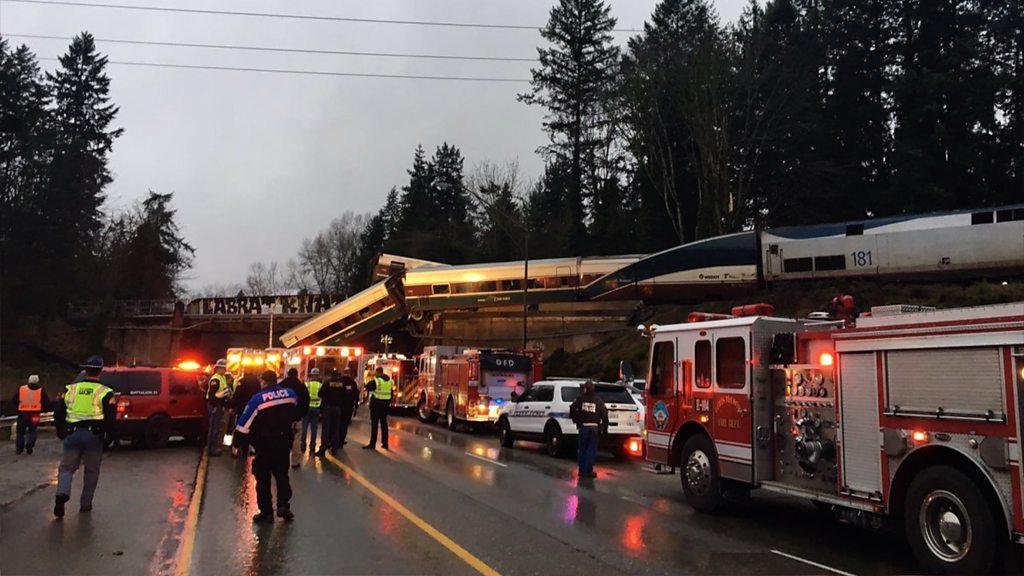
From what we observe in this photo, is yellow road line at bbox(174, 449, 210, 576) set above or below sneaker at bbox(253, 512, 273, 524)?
below

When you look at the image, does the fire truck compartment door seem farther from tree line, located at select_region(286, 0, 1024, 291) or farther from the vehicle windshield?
tree line, located at select_region(286, 0, 1024, 291)

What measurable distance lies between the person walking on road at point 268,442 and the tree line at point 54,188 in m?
54.9

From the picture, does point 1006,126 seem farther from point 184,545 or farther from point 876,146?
point 184,545

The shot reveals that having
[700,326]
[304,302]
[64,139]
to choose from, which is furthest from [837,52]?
[64,139]

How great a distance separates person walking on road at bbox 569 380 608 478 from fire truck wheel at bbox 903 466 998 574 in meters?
6.37

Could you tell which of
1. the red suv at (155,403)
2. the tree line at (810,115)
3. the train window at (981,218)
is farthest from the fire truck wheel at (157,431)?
the train window at (981,218)

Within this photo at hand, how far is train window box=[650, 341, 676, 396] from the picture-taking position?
34.3 ft

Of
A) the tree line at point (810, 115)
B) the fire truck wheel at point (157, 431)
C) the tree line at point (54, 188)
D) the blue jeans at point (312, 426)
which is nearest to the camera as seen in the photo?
the blue jeans at point (312, 426)

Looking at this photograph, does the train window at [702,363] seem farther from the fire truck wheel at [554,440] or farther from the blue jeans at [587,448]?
the fire truck wheel at [554,440]

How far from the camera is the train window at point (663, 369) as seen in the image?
10469mm

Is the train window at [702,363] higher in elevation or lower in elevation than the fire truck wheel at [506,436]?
higher

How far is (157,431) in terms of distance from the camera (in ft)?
50.6

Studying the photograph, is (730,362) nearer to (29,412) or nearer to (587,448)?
(587,448)

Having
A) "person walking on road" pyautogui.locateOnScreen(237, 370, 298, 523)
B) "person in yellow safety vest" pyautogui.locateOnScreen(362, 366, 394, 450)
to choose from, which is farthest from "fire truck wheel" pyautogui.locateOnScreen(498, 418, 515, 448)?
"person walking on road" pyautogui.locateOnScreen(237, 370, 298, 523)
